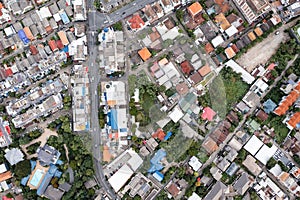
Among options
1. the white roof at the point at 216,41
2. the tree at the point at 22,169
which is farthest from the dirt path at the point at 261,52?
the tree at the point at 22,169

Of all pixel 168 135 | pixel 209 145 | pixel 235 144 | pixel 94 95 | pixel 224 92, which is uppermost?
pixel 94 95

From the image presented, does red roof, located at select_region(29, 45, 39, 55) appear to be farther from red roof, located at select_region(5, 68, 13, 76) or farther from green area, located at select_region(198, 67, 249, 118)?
green area, located at select_region(198, 67, 249, 118)

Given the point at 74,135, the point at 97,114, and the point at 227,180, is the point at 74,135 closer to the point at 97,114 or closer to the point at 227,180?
the point at 97,114

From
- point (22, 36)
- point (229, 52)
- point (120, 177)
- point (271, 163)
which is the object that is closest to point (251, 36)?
point (229, 52)

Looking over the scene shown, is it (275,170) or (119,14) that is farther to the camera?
(119,14)

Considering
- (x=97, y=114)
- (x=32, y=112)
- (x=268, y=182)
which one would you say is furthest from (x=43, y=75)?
(x=268, y=182)

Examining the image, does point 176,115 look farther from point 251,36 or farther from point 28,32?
point 28,32

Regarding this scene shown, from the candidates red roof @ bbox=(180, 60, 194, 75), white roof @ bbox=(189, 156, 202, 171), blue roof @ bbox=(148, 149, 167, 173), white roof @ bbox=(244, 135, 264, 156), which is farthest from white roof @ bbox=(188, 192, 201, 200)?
red roof @ bbox=(180, 60, 194, 75)
